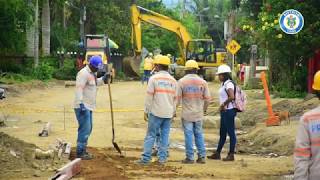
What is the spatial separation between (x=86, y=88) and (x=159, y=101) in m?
1.42

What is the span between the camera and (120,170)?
10758 millimetres

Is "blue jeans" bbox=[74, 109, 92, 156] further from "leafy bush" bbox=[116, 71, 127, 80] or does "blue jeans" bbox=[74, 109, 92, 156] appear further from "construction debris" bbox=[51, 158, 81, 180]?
"leafy bush" bbox=[116, 71, 127, 80]

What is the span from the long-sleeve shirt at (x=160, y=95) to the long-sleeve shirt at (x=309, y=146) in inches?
227

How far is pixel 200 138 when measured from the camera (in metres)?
12.3

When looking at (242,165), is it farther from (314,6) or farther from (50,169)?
(314,6)

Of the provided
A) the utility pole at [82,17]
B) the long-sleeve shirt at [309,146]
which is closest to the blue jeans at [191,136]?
the long-sleeve shirt at [309,146]

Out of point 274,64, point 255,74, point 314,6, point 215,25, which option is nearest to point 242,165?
point 314,6

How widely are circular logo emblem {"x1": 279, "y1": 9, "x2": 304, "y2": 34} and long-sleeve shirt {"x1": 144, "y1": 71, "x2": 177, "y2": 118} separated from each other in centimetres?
705

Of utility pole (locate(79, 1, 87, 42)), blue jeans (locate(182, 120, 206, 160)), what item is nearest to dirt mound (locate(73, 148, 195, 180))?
blue jeans (locate(182, 120, 206, 160))

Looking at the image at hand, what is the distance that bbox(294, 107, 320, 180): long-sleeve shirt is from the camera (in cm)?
579

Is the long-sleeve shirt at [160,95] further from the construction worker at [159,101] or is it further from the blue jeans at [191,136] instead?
the blue jeans at [191,136]

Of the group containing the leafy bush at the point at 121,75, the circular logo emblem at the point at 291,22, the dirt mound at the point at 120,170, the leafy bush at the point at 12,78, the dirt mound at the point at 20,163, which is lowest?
the dirt mound at the point at 120,170

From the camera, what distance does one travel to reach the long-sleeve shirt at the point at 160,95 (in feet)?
37.7

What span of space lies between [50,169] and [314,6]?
56.5ft
